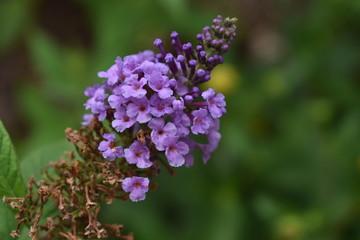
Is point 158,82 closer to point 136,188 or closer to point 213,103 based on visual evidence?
point 213,103

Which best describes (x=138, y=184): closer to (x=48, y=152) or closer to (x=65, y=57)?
(x=48, y=152)

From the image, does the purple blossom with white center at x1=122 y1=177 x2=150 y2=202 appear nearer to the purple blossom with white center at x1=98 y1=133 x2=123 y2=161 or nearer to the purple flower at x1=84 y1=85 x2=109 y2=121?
the purple blossom with white center at x1=98 y1=133 x2=123 y2=161

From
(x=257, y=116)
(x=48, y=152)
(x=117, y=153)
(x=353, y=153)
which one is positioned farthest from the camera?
(x=257, y=116)

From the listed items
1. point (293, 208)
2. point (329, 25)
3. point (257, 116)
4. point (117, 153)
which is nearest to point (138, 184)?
point (117, 153)

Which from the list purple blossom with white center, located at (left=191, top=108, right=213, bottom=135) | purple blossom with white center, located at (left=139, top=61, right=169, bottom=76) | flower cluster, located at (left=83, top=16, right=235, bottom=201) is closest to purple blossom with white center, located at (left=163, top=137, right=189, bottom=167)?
flower cluster, located at (left=83, top=16, right=235, bottom=201)

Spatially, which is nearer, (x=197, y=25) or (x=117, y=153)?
(x=117, y=153)

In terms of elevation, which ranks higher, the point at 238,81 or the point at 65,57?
the point at 65,57
